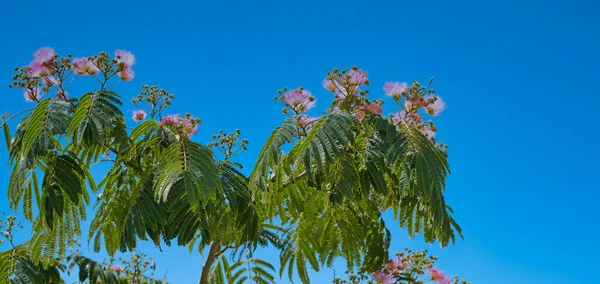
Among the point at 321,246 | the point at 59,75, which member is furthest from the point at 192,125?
the point at 321,246

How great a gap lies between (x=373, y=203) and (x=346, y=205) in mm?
403

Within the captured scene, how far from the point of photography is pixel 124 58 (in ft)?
16.5

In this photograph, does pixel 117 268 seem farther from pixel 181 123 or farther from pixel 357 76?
pixel 357 76

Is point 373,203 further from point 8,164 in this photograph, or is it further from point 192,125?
point 8,164

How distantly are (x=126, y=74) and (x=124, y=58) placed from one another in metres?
0.11

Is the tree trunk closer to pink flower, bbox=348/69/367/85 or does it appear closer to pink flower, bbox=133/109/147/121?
pink flower, bbox=133/109/147/121

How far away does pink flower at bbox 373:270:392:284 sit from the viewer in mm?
5711

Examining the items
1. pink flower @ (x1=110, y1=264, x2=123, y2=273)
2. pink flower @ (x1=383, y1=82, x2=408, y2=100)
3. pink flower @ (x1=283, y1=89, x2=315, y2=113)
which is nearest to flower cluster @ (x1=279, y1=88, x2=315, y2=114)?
pink flower @ (x1=283, y1=89, x2=315, y2=113)

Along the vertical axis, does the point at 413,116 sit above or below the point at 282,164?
above

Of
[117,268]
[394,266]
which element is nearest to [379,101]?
[394,266]

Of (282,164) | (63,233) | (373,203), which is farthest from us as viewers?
(373,203)

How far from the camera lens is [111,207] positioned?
204 inches

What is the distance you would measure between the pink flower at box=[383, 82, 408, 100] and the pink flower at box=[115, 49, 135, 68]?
1731 mm

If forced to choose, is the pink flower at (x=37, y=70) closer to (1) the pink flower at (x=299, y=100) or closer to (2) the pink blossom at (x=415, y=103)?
(1) the pink flower at (x=299, y=100)
